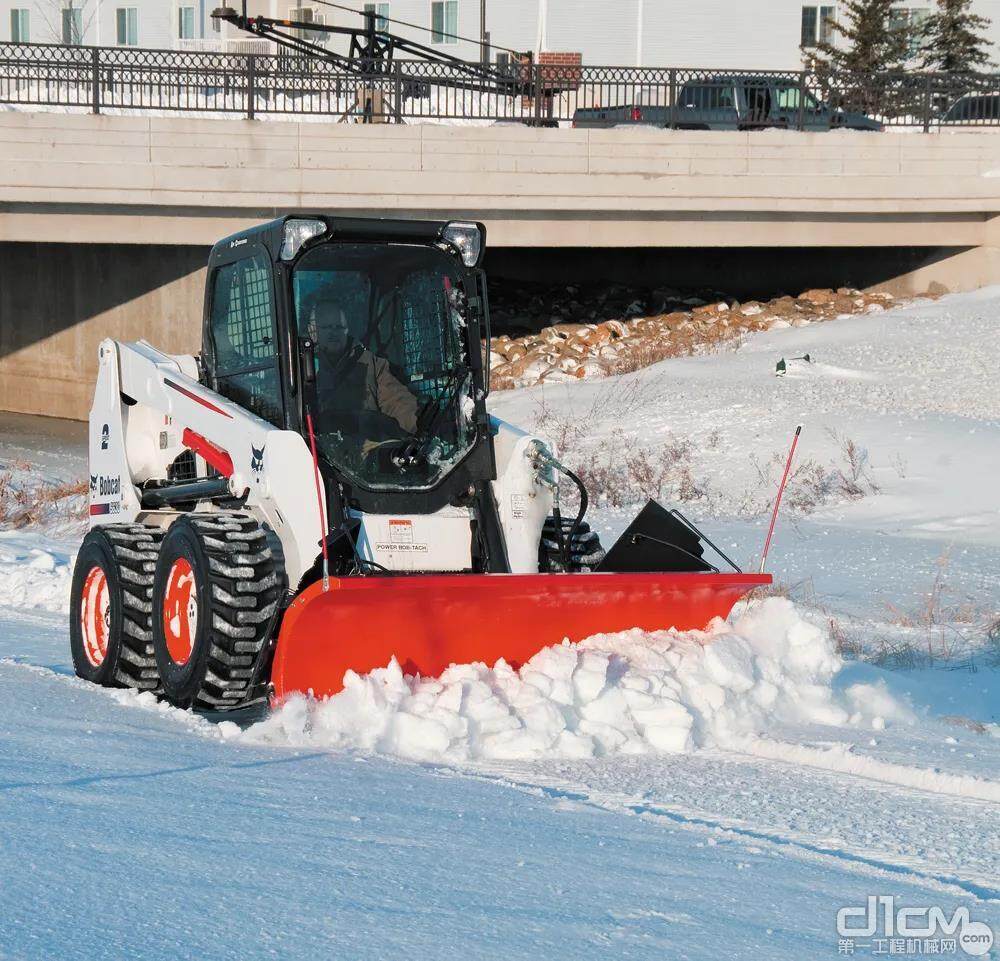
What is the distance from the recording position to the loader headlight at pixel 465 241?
25.1 ft

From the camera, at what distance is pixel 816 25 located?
150 feet

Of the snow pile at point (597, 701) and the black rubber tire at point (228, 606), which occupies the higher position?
the black rubber tire at point (228, 606)

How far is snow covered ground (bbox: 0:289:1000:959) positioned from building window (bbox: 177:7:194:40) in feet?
127

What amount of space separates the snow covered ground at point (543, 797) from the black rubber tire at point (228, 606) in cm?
24

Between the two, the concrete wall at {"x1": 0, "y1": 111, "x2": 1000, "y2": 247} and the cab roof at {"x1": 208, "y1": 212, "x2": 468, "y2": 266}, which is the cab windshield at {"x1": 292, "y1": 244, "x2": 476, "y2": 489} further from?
the concrete wall at {"x1": 0, "y1": 111, "x2": 1000, "y2": 247}

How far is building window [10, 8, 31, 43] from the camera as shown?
4925 centimetres

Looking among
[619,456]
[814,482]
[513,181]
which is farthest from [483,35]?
[814,482]

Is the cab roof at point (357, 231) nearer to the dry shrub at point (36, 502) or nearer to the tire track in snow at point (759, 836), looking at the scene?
the tire track in snow at point (759, 836)

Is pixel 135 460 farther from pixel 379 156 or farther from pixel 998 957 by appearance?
pixel 379 156

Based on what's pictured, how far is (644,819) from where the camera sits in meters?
5.36

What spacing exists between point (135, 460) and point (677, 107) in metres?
19.2

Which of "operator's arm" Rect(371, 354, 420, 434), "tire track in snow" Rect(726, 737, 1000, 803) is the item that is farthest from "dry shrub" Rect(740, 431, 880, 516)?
"tire track in snow" Rect(726, 737, 1000, 803)

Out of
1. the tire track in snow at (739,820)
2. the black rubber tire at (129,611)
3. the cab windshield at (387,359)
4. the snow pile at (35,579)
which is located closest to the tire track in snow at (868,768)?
the tire track in snow at (739,820)

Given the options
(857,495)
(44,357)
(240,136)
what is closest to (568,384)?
(240,136)
